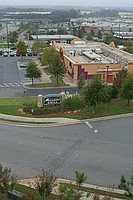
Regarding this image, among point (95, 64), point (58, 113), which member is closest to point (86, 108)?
point (58, 113)

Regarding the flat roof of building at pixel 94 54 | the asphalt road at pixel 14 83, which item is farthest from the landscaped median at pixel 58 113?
the flat roof of building at pixel 94 54

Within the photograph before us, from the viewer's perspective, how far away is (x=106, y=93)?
88.1 feet

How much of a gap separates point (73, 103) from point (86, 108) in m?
1.29

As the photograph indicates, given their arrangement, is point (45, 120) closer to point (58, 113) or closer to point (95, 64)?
point (58, 113)

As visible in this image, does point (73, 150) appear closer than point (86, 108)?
Yes

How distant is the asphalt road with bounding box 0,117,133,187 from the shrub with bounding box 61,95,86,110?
125 inches

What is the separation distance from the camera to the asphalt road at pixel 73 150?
57.0ft

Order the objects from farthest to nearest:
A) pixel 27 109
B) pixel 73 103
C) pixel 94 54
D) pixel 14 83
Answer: pixel 94 54 → pixel 14 83 → pixel 73 103 → pixel 27 109

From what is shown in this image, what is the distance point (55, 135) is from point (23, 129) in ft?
8.55

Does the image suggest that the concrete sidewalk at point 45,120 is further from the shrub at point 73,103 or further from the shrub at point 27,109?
the shrub at point 73,103

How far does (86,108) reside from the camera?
28.2 metres

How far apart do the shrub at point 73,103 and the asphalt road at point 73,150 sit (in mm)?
3165

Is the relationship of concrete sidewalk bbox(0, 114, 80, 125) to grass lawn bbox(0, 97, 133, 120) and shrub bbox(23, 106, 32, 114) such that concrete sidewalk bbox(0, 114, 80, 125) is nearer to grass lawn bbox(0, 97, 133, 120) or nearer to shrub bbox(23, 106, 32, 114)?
grass lawn bbox(0, 97, 133, 120)

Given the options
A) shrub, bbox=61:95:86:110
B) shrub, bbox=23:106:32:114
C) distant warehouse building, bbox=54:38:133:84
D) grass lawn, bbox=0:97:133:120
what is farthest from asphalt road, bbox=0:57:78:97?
shrub, bbox=61:95:86:110
